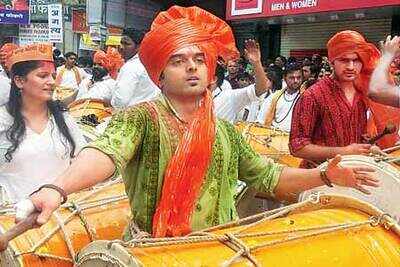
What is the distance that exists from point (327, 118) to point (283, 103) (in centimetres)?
306

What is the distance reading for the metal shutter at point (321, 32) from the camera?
36.9 ft

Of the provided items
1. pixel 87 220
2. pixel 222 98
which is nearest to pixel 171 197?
pixel 87 220

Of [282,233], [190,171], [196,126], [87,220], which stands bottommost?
[87,220]

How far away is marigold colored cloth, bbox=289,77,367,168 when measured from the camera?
12.6 feet

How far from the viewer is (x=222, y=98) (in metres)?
5.90

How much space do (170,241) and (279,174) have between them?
64 cm

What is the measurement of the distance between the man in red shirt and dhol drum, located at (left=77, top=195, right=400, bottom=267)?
3.53 ft

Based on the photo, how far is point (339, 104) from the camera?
3857mm

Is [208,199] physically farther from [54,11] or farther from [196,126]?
[54,11]

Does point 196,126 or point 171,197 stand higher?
point 196,126

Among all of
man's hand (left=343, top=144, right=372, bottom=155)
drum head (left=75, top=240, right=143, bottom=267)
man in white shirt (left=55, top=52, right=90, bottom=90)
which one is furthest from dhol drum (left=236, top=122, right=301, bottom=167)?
man in white shirt (left=55, top=52, right=90, bottom=90)

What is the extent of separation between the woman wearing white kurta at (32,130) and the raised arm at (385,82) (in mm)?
1638

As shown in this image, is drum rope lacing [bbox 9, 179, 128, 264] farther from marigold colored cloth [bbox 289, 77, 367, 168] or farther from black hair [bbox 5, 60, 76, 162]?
marigold colored cloth [bbox 289, 77, 367, 168]

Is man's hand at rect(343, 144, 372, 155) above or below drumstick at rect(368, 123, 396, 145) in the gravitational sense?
below
